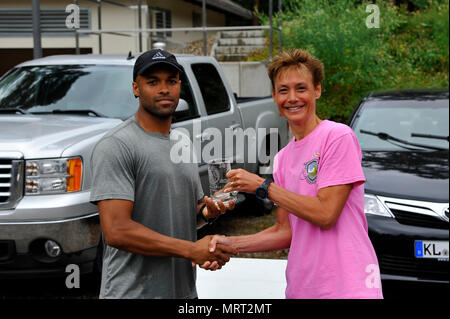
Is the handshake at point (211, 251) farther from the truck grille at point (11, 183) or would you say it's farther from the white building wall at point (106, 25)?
the white building wall at point (106, 25)

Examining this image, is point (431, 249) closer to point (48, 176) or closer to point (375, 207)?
point (375, 207)

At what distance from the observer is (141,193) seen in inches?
88.9

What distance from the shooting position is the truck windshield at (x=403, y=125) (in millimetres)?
5523

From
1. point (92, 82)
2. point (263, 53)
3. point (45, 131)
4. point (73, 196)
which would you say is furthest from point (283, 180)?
point (263, 53)

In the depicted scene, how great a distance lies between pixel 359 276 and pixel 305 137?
0.60m

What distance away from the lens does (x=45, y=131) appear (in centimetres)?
450

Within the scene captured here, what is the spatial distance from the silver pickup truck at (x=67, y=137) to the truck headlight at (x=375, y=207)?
67.6 inches

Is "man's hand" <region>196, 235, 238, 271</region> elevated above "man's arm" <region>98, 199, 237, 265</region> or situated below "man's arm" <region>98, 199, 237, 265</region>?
below

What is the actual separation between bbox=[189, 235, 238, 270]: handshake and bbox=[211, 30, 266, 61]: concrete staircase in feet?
44.6

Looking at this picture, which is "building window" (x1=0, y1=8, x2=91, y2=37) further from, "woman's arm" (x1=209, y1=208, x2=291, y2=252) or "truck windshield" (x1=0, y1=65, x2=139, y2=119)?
"woman's arm" (x1=209, y1=208, x2=291, y2=252)

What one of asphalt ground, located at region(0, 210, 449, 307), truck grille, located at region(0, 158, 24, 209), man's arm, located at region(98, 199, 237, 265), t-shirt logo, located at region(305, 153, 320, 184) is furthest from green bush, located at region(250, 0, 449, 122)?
man's arm, located at region(98, 199, 237, 265)

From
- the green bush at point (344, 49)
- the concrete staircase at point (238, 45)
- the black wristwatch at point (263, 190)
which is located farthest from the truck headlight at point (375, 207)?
the concrete staircase at point (238, 45)

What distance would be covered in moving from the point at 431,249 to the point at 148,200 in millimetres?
2835

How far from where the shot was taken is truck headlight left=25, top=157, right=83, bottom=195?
13.7 feet
